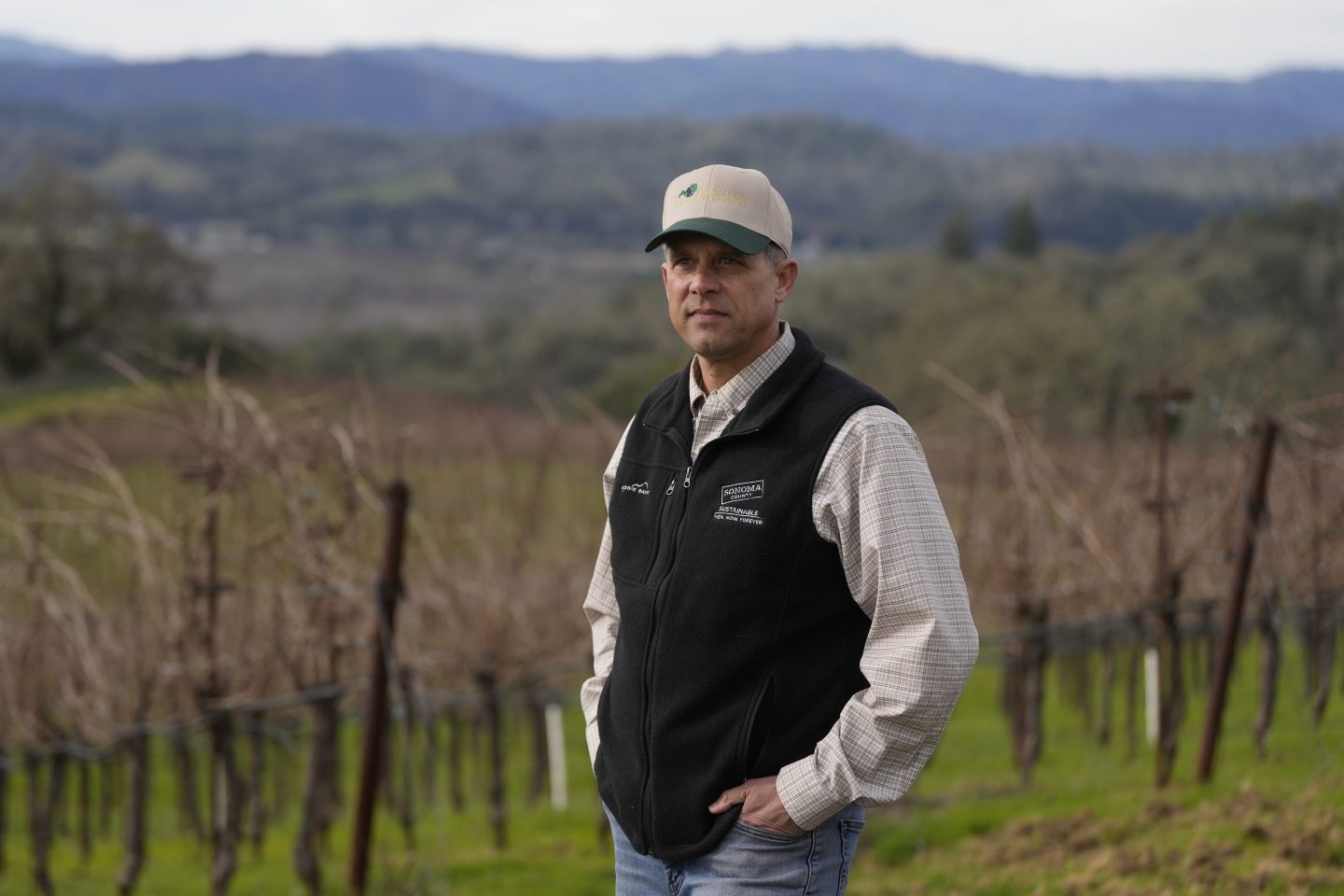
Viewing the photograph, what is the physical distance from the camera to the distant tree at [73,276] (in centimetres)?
4350

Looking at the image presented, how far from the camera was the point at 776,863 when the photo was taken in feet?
7.79

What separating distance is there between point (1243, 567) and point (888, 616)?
15.7 ft

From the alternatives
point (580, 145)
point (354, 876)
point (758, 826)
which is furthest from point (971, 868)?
point (580, 145)

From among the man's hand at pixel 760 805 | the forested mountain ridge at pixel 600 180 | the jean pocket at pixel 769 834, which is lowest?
the jean pocket at pixel 769 834

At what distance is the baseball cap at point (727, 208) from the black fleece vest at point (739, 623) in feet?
0.75

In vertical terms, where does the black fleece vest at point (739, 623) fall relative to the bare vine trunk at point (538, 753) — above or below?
above

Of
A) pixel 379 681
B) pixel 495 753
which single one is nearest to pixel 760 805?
pixel 379 681

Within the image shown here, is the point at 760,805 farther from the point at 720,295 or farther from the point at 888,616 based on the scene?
the point at 720,295

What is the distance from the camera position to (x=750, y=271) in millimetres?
2422

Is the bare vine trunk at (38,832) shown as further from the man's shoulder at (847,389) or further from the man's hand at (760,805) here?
the man's shoulder at (847,389)

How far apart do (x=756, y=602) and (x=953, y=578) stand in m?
0.31

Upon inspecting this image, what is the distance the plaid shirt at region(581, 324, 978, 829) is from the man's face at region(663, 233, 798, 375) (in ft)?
0.83

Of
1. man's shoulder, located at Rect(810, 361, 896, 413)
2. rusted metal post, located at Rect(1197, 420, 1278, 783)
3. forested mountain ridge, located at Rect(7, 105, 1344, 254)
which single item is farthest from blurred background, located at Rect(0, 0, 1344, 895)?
forested mountain ridge, located at Rect(7, 105, 1344, 254)

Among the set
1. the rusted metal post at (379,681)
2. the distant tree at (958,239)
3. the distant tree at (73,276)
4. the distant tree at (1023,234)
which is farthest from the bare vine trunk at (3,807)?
the distant tree at (1023,234)
